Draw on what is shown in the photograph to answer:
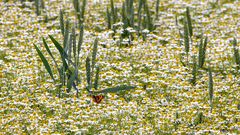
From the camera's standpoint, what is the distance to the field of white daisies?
24.0 ft

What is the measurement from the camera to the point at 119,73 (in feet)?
28.4

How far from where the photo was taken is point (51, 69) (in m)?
9.12

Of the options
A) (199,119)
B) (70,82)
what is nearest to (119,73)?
(70,82)

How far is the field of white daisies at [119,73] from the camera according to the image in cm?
731

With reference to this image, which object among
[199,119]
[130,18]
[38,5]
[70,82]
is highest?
[38,5]

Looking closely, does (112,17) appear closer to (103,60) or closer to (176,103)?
(103,60)

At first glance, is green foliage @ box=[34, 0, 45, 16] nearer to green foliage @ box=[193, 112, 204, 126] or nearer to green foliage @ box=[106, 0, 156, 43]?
green foliage @ box=[106, 0, 156, 43]

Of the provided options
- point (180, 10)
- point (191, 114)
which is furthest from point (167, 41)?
point (191, 114)

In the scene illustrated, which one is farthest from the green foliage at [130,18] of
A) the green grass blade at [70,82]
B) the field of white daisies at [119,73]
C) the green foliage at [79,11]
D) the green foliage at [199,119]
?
the green foliage at [199,119]

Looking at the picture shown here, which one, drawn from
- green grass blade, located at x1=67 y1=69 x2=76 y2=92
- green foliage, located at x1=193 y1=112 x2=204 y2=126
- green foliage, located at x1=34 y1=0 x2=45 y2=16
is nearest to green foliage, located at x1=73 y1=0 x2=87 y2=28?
green foliage, located at x1=34 y1=0 x2=45 y2=16

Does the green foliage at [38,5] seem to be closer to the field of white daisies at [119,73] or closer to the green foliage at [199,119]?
the field of white daisies at [119,73]

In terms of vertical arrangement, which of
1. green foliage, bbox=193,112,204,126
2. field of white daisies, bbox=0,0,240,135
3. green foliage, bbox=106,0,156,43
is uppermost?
green foliage, bbox=106,0,156,43

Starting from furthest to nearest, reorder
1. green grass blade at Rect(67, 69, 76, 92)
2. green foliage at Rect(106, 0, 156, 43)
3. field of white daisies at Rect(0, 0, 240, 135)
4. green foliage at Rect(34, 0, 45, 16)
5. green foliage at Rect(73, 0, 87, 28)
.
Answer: green foliage at Rect(34, 0, 45, 16)
green foliage at Rect(73, 0, 87, 28)
green foliage at Rect(106, 0, 156, 43)
green grass blade at Rect(67, 69, 76, 92)
field of white daisies at Rect(0, 0, 240, 135)

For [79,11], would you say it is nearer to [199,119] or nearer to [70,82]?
[70,82]
